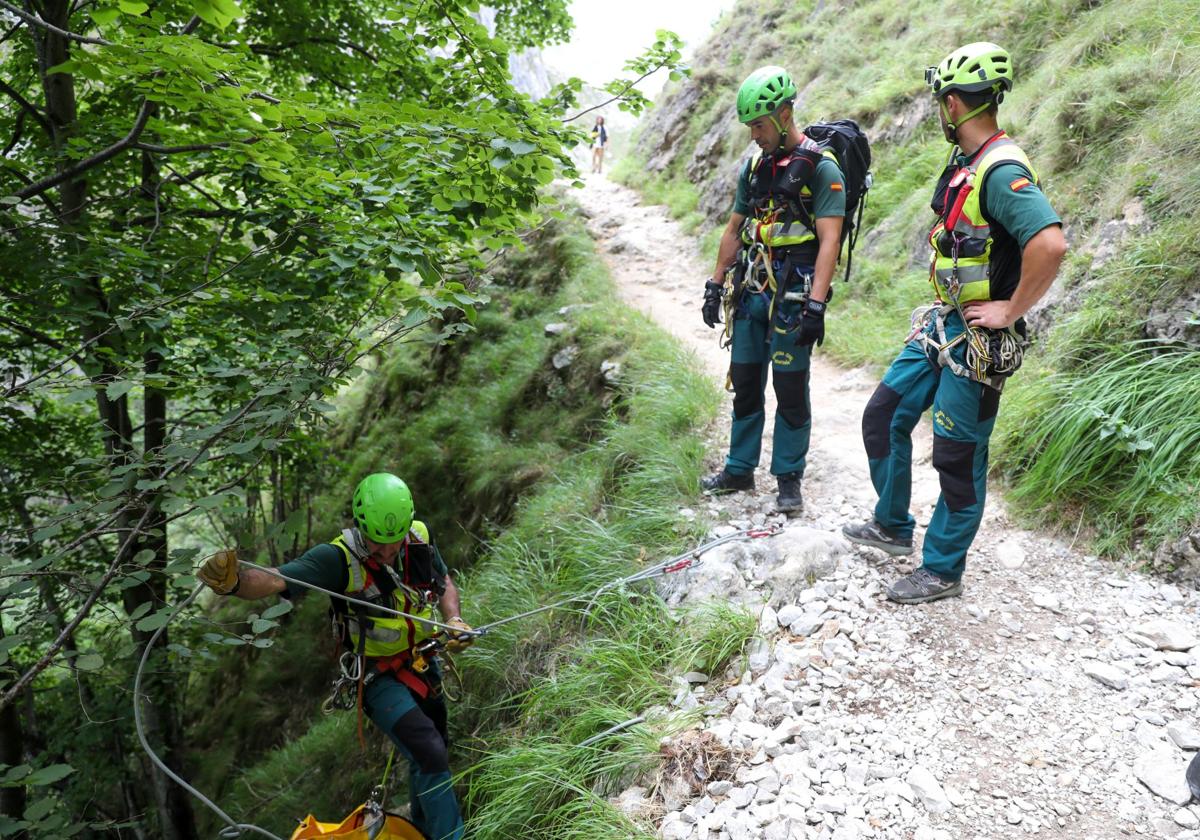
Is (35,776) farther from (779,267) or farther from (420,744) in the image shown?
(779,267)

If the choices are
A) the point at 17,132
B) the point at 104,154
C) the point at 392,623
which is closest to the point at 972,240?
the point at 392,623

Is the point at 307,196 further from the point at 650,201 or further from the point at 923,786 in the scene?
the point at 650,201

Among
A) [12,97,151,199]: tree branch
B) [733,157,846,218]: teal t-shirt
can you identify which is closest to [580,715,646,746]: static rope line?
[733,157,846,218]: teal t-shirt

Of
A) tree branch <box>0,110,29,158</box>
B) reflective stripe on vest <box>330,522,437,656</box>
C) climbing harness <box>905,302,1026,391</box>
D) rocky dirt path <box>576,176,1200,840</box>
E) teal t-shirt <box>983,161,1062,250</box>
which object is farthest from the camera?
tree branch <box>0,110,29,158</box>

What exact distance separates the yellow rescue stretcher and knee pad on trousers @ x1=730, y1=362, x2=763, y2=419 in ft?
10.2

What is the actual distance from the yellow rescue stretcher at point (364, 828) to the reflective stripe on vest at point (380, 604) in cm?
78

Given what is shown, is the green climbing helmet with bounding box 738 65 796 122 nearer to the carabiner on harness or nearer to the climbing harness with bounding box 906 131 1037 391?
the climbing harness with bounding box 906 131 1037 391

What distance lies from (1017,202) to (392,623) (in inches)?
139

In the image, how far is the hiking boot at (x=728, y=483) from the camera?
16.5 ft

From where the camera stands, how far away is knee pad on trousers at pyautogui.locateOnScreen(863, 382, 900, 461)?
12.9 feet

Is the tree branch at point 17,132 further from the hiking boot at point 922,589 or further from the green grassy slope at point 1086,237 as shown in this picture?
the green grassy slope at point 1086,237

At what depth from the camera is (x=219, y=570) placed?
9.60 ft

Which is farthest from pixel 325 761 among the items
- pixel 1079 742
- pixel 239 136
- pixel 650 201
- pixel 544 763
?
Answer: pixel 650 201

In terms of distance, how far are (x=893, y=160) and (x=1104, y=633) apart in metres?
7.87
